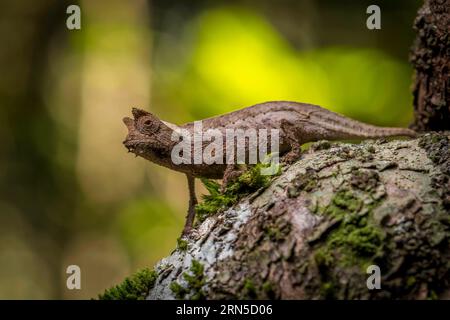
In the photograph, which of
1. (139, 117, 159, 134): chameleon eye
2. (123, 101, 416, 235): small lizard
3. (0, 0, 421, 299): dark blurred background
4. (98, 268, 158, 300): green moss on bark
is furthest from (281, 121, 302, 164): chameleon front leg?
(0, 0, 421, 299): dark blurred background

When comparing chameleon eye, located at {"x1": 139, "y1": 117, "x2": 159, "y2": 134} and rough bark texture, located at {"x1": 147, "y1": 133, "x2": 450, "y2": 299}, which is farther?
chameleon eye, located at {"x1": 139, "y1": 117, "x2": 159, "y2": 134}

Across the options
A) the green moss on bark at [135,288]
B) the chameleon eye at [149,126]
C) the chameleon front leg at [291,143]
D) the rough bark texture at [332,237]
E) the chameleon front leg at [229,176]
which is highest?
the chameleon eye at [149,126]

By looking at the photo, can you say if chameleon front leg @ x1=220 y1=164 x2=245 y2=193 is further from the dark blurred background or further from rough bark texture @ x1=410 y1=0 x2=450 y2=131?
the dark blurred background

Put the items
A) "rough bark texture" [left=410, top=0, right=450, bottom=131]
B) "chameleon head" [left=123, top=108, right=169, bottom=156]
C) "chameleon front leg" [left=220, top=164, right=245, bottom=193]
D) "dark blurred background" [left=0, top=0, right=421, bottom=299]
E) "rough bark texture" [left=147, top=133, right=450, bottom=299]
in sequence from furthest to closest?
"dark blurred background" [left=0, top=0, right=421, bottom=299], "rough bark texture" [left=410, top=0, right=450, bottom=131], "chameleon head" [left=123, top=108, right=169, bottom=156], "chameleon front leg" [left=220, top=164, right=245, bottom=193], "rough bark texture" [left=147, top=133, right=450, bottom=299]

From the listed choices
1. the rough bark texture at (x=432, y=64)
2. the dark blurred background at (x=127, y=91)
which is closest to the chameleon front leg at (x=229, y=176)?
the rough bark texture at (x=432, y=64)

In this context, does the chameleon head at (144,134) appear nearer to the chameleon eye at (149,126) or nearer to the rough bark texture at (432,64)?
the chameleon eye at (149,126)

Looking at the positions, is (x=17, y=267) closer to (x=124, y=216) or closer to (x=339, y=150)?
(x=124, y=216)

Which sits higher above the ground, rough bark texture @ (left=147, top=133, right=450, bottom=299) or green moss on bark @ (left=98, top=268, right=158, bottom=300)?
rough bark texture @ (left=147, top=133, right=450, bottom=299)

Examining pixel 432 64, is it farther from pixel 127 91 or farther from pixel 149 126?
pixel 127 91
